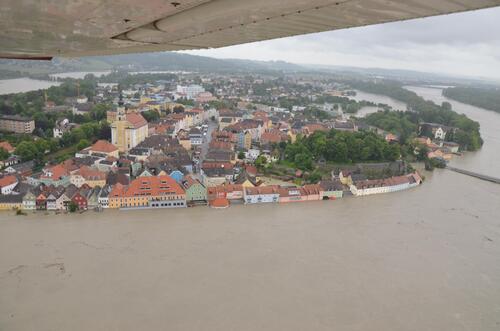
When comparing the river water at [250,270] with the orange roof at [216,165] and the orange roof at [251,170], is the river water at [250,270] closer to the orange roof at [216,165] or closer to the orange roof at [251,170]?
the orange roof at [216,165]

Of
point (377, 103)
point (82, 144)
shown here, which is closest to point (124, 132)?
point (82, 144)

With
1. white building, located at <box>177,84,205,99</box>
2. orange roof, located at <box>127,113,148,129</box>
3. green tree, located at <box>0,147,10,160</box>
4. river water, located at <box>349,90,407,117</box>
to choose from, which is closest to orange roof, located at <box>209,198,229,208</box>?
orange roof, located at <box>127,113,148,129</box>

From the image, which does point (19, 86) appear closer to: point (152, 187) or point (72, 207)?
point (72, 207)

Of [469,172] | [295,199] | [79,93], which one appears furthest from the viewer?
[79,93]

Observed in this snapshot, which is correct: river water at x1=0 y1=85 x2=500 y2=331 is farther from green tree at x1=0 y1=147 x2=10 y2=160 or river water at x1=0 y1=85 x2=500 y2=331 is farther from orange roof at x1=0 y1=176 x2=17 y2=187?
green tree at x1=0 y1=147 x2=10 y2=160

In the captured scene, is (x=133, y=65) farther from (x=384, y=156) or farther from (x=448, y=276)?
(x=448, y=276)

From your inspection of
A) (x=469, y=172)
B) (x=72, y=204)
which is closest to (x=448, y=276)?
(x=72, y=204)

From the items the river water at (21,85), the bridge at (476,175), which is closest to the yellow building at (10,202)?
the bridge at (476,175)
